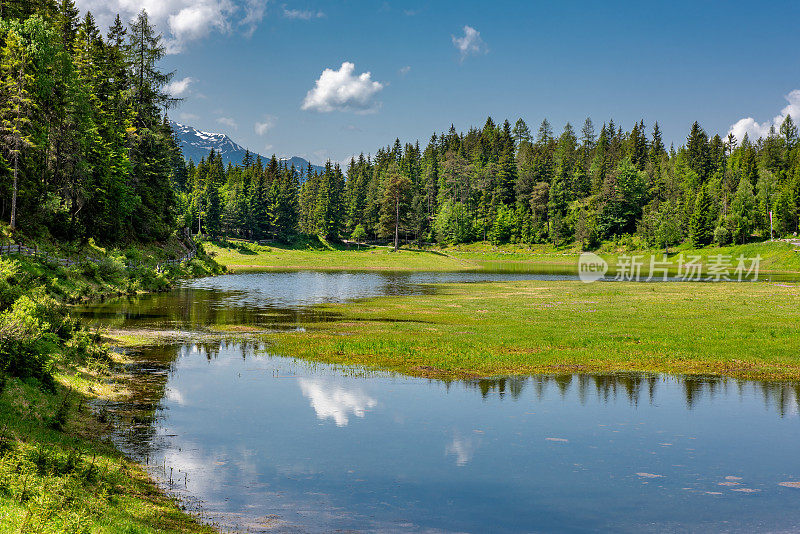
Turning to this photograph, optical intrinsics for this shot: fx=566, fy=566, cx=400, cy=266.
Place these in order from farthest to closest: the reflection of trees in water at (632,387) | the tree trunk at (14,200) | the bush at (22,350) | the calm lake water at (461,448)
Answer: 1. the tree trunk at (14,200)
2. the reflection of trees in water at (632,387)
3. the bush at (22,350)
4. the calm lake water at (461,448)

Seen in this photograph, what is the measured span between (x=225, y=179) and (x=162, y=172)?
342 ft

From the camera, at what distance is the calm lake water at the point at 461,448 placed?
40.7ft

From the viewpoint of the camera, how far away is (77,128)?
5716 centimetres

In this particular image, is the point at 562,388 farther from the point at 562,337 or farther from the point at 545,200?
the point at 545,200

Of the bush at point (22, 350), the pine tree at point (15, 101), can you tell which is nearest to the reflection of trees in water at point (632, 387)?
the bush at point (22, 350)

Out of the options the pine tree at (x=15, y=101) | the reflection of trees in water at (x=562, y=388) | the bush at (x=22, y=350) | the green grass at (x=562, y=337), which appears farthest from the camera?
the pine tree at (x=15, y=101)

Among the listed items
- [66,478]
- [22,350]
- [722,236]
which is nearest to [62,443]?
[66,478]

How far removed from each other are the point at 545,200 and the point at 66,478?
171 meters

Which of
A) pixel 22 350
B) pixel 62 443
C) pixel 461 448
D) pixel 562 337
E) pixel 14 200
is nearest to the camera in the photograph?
pixel 62 443

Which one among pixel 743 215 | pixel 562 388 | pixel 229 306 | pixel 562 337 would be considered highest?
pixel 743 215

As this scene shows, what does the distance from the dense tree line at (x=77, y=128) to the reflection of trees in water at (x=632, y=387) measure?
46407mm

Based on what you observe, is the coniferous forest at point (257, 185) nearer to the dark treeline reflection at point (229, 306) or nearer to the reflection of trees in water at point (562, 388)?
the dark treeline reflection at point (229, 306)

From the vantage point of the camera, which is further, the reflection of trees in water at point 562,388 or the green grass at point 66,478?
the reflection of trees in water at point 562,388

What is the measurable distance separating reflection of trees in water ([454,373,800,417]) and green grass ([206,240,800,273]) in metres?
85.0
